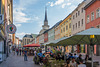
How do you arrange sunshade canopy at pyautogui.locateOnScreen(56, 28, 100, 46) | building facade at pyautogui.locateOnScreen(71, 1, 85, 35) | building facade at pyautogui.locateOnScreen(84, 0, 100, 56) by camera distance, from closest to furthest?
sunshade canopy at pyautogui.locateOnScreen(56, 28, 100, 46) → building facade at pyautogui.locateOnScreen(84, 0, 100, 56) → building facade at pyautogui.locateOnScreen(71, 1, 85, 35)

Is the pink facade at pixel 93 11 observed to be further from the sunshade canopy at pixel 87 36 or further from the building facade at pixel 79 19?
the sunshade canopy at pixel 87 36

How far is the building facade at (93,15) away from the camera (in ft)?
82.1

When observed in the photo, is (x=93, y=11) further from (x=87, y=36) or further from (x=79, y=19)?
(x=87, y=36)

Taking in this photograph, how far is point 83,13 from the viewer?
3225 centimetres

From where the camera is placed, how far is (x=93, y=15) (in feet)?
89.4

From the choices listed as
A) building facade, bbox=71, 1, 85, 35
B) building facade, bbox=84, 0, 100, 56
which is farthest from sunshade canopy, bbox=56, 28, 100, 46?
building facade, bbox=71, 1, 85, 35

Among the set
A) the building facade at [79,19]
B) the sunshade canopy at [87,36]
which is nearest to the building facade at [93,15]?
the building facade at [79,19]

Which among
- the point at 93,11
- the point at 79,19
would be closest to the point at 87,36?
the point at 93,11

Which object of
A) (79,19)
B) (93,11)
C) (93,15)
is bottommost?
(93,15)

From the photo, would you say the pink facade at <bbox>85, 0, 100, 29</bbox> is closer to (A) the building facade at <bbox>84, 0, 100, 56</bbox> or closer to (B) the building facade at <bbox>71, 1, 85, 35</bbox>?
(A) the building facade at <bbox>84, 0, 100, 56</bbox>

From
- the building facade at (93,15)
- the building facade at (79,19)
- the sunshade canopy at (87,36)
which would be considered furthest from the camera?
the building facade at (79,19)

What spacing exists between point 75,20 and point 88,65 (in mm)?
29403

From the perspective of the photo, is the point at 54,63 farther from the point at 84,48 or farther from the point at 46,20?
the point at 46,20

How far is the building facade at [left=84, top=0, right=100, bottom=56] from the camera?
25025mm
